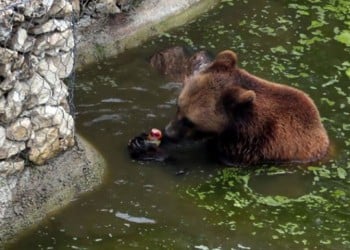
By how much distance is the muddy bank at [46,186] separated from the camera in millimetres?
6020

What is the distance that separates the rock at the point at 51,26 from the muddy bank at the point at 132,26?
6.28 ft

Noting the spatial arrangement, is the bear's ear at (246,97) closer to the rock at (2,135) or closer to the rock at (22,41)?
the rock at (22,41)

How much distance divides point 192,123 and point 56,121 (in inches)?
48.4

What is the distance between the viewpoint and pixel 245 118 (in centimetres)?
693

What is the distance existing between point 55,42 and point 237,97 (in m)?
1.60

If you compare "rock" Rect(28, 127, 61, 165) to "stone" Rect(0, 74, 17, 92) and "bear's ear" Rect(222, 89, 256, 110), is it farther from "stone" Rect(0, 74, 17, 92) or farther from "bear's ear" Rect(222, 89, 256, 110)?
"bear's ear" Rect(222, 89, 256, 110)

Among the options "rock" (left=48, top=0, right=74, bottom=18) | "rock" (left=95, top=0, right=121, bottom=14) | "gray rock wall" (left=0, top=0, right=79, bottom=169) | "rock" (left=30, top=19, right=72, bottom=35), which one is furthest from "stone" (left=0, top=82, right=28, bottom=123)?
"rock" (left=95, top=0, right=121, bottom=14)

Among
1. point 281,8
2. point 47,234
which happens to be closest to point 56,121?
point 47,234

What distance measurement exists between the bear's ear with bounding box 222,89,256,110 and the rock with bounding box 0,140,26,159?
1787 millimetres

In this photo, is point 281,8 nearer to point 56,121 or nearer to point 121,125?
point 121,125

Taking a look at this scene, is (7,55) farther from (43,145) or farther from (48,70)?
(43,145)

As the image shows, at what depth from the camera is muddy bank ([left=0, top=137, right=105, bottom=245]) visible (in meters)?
6.02

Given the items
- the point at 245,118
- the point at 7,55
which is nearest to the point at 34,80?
the point at 7,55

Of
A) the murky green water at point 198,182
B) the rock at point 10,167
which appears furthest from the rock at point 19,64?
the murky green water at point 198,182
